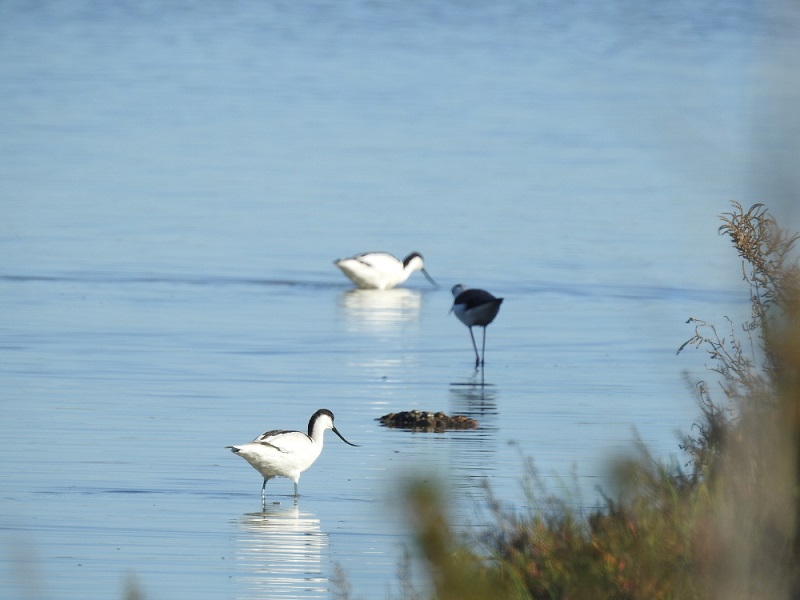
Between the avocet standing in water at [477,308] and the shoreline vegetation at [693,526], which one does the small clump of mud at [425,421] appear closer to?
the avocet standing in water at [477,308]

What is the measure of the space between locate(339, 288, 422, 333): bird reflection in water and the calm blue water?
69mm

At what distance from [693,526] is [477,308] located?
10.6 metres

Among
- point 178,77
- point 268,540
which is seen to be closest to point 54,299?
point 268,540

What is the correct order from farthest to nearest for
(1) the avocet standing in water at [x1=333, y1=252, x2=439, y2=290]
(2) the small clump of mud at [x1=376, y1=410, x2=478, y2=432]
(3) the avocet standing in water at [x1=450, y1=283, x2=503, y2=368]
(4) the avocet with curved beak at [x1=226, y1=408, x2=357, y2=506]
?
(1) the avocet standing in water at [x1=333, y1=252, x2=439, y2=290]
(3) the avocet standing in water at [x1=450, y1=283, x2=503, y2=368]
(2) the small clump of mud at [x1=376, y1=410, x2=478, y2=432]
(4) the avocet with curved beak at [x1=226, y1=408, x2=357, y2=506]

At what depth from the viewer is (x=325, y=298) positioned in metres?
19.1

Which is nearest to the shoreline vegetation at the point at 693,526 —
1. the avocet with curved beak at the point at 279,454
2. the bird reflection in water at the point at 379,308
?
the avocet with curved beak at the point at 279,454

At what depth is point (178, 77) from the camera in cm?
5175

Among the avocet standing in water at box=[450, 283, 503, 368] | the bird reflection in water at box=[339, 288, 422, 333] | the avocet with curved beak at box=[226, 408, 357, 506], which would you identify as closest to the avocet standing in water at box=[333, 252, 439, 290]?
the bird reflection in water at box=[339, 288, 422, 333]

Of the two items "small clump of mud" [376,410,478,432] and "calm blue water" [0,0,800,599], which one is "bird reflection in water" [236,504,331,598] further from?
"small clump of mud" [376,410,478,432]

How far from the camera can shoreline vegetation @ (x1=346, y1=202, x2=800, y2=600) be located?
3387 millimetres

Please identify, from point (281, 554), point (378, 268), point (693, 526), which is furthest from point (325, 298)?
point (693, 526)

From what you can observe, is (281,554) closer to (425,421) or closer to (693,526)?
(425,421)

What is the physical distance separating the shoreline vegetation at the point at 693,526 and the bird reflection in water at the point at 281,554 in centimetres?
166

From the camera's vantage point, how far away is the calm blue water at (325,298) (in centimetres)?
784
